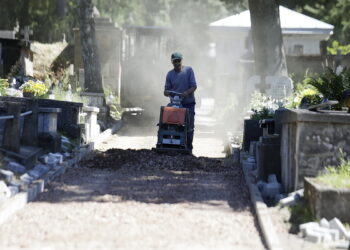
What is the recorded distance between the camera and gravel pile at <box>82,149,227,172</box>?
1325cm

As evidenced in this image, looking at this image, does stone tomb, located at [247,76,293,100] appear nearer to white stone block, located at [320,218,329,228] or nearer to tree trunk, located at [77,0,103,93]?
tree trunk, located at [77,0,103,93]

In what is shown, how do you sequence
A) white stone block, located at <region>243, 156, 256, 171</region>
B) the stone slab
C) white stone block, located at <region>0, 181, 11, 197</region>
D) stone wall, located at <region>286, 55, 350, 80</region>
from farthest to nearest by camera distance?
1. stone wall, located at <region>286, 55, 350, 80</region>
2. white stone block, located at <region>243, 156, 256, 171</region>
3. white stone block, located at <region>0, 181, 11, 197</region>
4. the stone slab

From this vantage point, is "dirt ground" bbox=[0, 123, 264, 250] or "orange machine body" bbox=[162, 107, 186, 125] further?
"orange machine body" bbox=[162, 107, 186, 125]

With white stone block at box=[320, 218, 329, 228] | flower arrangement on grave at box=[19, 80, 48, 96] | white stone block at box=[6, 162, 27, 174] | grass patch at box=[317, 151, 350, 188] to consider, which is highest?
flower arrangement on grave at box=[19, 80, 48, 96]

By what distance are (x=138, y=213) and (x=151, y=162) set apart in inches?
184

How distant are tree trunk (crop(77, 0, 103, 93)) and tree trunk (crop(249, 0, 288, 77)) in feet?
17.1

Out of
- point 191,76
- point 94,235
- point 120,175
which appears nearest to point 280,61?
point 191,76

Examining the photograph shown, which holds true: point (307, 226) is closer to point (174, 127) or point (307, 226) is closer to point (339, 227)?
point (339, 227)

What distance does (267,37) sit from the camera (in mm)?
24656

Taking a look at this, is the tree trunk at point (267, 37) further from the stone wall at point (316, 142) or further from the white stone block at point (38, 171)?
the stone wall at point (316, 142)

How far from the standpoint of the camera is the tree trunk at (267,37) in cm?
2434

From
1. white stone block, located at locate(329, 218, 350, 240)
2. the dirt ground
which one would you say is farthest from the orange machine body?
white stone block, located at locate(329, 218, 350, 240)

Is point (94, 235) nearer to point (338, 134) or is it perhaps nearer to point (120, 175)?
point (338, 134)

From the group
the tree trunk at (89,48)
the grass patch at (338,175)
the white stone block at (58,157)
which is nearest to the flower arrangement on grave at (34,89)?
the white stone block at (58,157)
